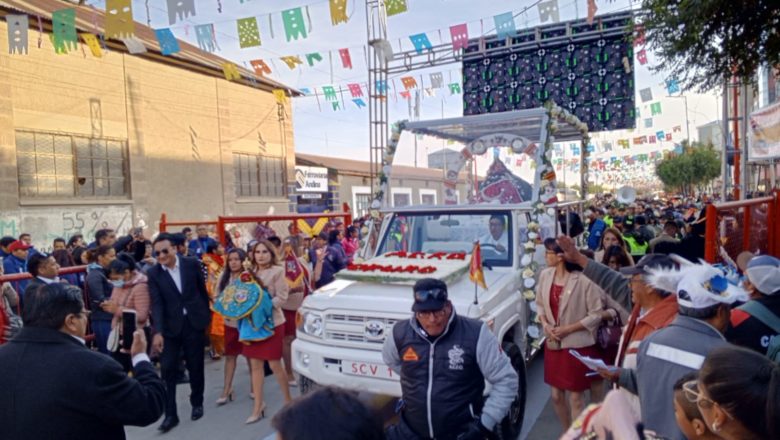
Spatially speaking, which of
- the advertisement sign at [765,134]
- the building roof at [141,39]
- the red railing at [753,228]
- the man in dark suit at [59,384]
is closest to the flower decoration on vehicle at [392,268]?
the man in dark suit at [59,384]

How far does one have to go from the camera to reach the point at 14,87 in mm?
13086

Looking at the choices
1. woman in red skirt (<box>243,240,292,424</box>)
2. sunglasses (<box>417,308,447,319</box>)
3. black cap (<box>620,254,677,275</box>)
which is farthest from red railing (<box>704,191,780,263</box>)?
woman in red skirt (<box>243,240,292,424</box>)

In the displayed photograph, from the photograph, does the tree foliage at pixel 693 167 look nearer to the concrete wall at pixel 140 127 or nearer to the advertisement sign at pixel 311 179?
the advertisement sign at pixel 311 179

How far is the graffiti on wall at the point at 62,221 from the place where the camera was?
13.0 meters

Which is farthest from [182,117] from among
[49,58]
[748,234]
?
[748,234]

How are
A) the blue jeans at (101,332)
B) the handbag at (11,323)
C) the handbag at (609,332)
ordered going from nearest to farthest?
the handbag at (609,332) < the handbag at (11,323) < the blue jeans at (101,332)

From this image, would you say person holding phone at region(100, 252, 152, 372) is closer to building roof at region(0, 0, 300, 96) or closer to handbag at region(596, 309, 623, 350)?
handbag at region(596, 309, 623, 350)

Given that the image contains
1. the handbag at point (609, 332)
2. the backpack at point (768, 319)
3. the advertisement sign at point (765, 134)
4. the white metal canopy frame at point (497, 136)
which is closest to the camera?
the backpack at point (768, 319)

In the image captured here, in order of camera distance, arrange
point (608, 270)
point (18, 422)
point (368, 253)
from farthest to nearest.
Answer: point (368, 253)
point (608, 270)
point (18, 422)

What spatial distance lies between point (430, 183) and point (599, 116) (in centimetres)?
609

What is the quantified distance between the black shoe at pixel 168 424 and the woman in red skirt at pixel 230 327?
65 cm

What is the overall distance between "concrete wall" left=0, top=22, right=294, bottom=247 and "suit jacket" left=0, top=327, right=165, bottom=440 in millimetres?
12732

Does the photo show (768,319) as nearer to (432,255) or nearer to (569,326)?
(569,326)

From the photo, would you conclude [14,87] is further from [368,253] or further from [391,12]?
[368,253]
